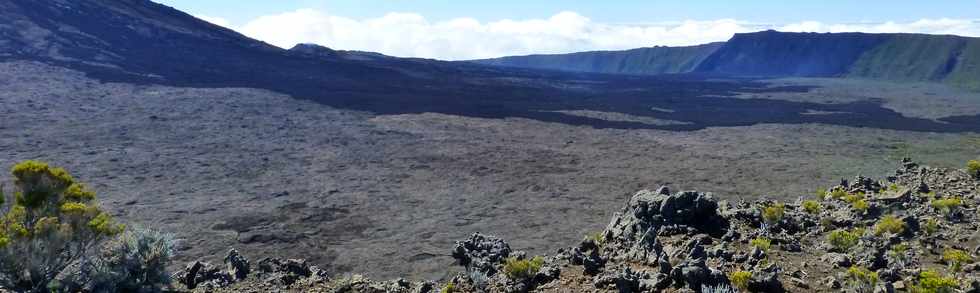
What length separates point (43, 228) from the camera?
6539 millimetres

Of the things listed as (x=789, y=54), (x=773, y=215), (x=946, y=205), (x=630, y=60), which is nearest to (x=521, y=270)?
(x=773, y=215)

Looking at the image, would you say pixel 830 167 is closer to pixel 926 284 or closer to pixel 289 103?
pixel 926 284

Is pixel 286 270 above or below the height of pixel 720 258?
below

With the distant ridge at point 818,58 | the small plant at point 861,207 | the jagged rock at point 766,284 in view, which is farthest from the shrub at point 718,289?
the distant ridge at point 818,58

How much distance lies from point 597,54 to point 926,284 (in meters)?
173

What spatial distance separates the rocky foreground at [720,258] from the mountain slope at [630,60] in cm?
14116

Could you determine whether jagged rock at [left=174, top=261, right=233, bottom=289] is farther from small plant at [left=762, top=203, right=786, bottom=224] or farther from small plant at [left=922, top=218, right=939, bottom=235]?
small plant at [left=922, top=218, right=939, bottom=235]

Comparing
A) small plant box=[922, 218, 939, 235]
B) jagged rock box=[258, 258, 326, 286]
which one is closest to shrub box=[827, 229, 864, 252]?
small plant box=[922, 218, 939, 235]

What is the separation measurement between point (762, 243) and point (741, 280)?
5.48 ft

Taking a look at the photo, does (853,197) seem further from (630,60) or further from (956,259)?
(630,60)

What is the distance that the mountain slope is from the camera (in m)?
151

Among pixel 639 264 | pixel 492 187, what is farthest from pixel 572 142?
pixel 639 264

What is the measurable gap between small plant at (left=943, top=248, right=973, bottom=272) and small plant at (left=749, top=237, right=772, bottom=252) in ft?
5.79

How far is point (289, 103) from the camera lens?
3469 centimetres
